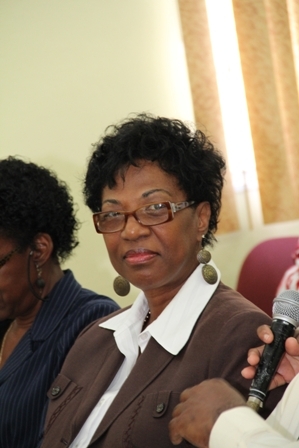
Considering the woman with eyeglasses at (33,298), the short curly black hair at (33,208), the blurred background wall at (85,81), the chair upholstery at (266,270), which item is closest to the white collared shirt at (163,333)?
the woman with eyeglasses at (33,298)

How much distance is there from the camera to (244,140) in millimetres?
3637

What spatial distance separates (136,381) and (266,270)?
1496mm

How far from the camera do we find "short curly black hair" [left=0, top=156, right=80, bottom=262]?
2.42 meters

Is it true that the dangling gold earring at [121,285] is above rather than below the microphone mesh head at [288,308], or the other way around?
below

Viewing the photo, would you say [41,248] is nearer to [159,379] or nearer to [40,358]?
[40,358]

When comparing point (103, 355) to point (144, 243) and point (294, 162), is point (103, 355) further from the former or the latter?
point (294, 162)

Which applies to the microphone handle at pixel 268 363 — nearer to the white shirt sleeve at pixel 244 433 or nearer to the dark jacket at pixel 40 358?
the white shirt sleeve at pixel 244 433

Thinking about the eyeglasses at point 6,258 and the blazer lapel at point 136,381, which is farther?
the eyeglasses at point 6,258

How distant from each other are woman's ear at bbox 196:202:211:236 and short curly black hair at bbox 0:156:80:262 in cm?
75

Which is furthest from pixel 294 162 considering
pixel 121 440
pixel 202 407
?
pixel 202 407

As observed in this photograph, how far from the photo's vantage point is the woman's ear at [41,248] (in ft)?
8.07

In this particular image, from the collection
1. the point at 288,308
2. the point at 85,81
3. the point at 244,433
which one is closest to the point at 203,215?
the point at 288,308

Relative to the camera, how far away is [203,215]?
1.98m

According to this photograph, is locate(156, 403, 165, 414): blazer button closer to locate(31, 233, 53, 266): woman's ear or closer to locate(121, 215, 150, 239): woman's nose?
locate(121, 215, 150, 239): woman's nose
